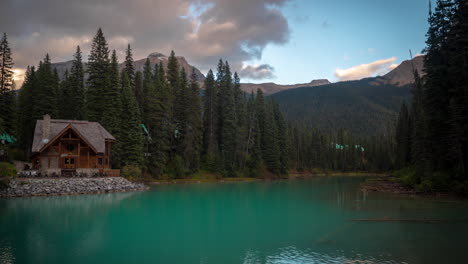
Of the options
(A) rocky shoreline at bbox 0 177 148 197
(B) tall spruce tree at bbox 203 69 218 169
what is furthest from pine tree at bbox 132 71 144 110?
(A) rocky shoreline at bbox 0 177 148 197

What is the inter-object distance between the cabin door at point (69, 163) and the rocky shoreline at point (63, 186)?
476 cm

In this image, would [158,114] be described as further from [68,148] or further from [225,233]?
[225,233]

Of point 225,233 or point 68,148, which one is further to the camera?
point 68,148

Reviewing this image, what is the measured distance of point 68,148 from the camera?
4341cm

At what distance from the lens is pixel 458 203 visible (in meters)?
30.1

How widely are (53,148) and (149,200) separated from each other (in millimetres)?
18067

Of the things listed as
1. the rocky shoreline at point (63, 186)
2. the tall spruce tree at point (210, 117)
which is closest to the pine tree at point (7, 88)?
the rocky shoreline at point (63, 186)

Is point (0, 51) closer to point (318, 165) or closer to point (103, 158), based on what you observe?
point (103, 158)

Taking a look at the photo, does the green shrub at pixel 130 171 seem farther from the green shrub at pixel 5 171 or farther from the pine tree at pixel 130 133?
the green shrub at pixel 5 171

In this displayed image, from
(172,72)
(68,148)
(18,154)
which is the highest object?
(172,72)

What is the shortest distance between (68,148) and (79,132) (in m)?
2.99

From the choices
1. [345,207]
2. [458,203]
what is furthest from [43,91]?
[458,203]

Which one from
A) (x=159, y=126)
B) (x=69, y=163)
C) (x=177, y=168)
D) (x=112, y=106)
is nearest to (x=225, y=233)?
(x=69, y=163)

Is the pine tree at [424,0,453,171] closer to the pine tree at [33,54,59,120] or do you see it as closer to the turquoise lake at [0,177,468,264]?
the turquoise lake at [0,177,468,264]
